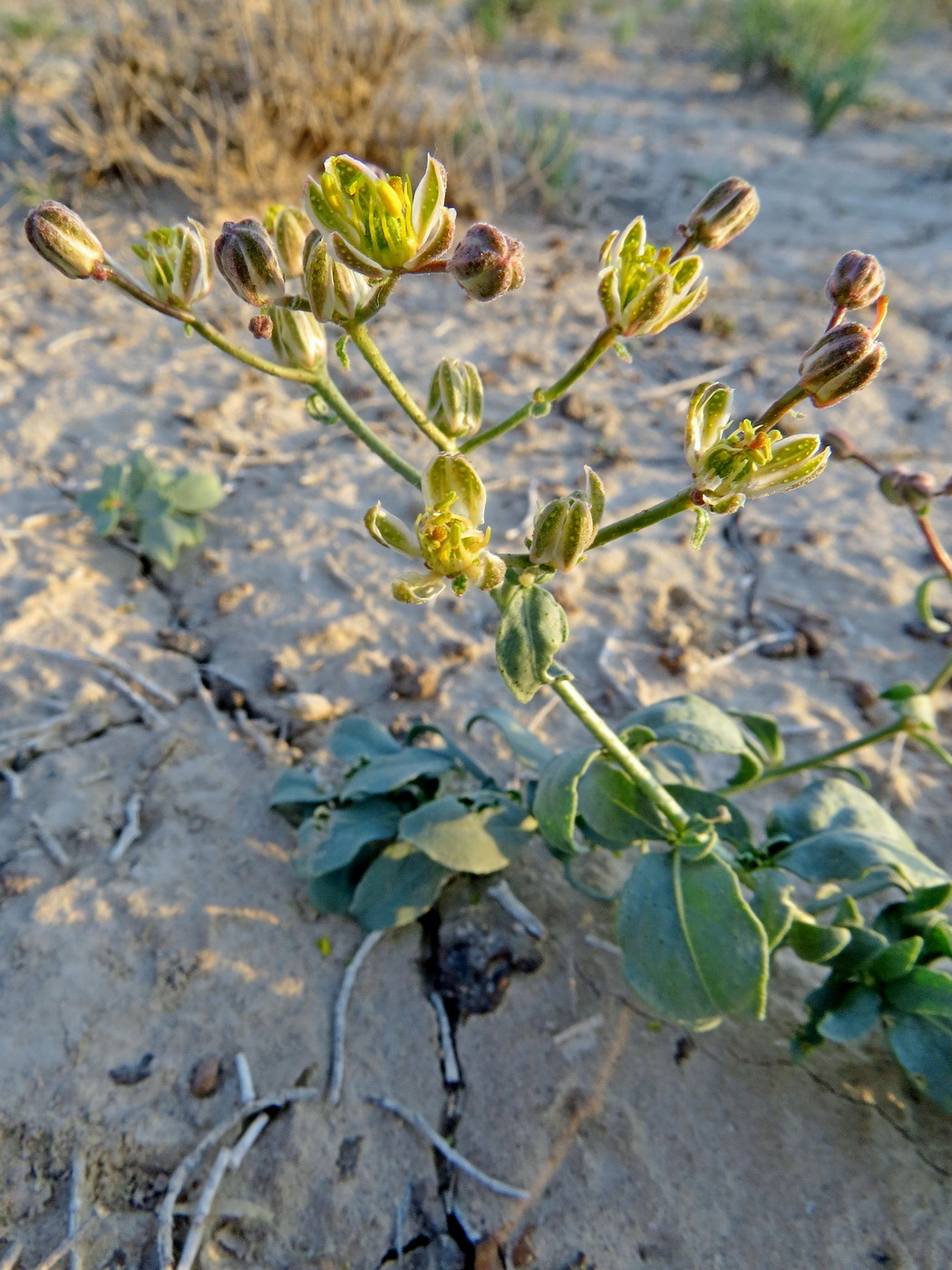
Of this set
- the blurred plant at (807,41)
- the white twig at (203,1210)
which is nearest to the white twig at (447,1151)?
the white twig at (203,1210)

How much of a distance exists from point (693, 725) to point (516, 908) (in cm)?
66

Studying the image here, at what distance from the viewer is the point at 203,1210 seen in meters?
1.65

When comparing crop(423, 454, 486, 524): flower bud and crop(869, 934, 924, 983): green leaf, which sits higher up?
crop(423, 454, 486, 524): flower bud

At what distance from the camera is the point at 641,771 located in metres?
1.74

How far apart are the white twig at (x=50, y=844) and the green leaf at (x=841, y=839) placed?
1.74 m

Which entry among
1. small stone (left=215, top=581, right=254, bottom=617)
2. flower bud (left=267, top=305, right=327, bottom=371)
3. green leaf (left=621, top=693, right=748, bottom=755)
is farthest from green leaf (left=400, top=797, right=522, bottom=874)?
small stone (left=215, top=581, right=254, bottom=617)

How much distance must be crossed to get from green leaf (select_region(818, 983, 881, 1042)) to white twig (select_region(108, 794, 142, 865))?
1.71m

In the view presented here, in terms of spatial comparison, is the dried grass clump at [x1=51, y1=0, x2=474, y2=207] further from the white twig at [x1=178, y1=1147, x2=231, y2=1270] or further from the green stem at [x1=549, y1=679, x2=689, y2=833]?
the white twig at [x1=178, y1=1147, x2=231, y2=1270]

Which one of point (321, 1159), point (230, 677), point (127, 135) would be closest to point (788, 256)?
point (127, 135)

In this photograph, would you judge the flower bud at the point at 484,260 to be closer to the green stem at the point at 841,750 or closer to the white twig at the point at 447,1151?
the green stem at the point at 841,750

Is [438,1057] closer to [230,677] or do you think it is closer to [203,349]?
[230,677]

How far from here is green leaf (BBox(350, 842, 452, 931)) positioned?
6.59ft

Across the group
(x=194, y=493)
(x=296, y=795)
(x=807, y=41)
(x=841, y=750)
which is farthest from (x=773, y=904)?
(x=807, y=41)

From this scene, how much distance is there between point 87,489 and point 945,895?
2979 mm
